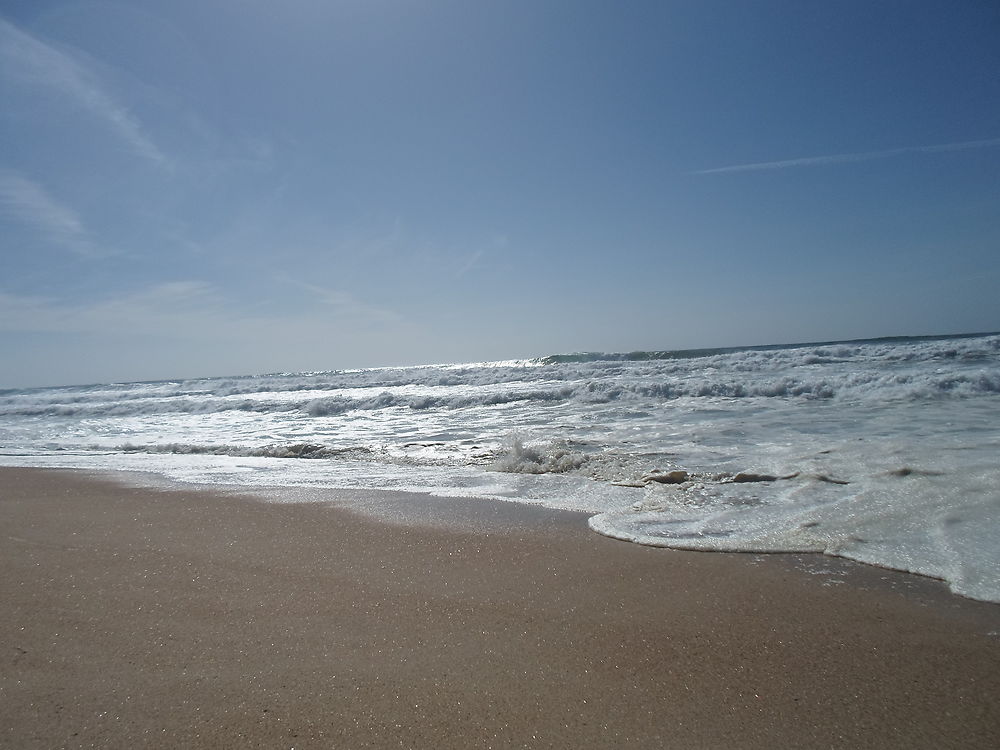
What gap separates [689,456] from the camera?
18.3 feet

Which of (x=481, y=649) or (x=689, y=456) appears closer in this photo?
(x=481, y=649)

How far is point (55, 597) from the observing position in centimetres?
242

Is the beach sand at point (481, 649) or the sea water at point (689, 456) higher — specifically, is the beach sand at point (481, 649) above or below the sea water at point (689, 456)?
below

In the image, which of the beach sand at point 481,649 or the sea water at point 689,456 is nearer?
the beach sand at point 481,649

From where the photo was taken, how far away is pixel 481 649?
1.92 metres

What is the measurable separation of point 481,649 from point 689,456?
414 centimetres

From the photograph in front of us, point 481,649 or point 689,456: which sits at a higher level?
point 689,456

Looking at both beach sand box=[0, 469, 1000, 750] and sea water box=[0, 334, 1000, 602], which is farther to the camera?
sea water box=[0, 334, 1000, 602]

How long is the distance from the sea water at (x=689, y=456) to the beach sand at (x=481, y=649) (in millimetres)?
479

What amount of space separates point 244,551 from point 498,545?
1390 millimetres

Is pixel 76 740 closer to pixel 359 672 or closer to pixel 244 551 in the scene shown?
pixel 359 672

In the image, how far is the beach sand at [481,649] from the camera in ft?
4.92

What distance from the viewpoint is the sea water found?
10.2 ft

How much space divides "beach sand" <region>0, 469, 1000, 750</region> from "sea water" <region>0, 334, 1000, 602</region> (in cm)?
48
